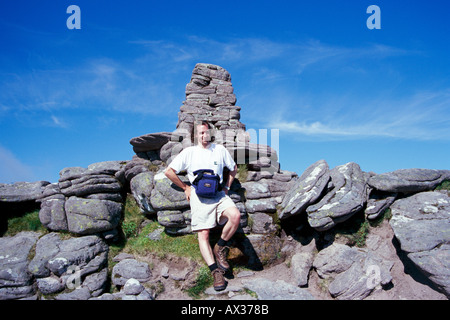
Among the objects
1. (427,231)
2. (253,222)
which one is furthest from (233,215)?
(427,231)

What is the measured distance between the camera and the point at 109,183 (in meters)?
11.8

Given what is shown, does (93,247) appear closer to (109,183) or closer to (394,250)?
(109,183)

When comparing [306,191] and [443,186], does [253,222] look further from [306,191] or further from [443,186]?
[443,186]

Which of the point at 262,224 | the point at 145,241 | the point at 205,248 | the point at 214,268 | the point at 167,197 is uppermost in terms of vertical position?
the point at 167,197

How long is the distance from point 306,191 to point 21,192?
11795 millimetres

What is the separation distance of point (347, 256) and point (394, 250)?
1.67 metres

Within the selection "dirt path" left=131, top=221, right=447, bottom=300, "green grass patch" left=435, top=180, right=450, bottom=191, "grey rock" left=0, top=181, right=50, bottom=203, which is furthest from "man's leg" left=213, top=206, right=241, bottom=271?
"grey rock" left=0, top=181, right=50, bottom=203

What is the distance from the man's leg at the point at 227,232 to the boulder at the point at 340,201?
2744 millimetres

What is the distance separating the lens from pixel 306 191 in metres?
10.4

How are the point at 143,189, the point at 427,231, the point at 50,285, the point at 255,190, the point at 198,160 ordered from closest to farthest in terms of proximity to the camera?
the point at 427,231
the point at 198,160
the point at 50,285
the point at 143,189
the point at 255,190

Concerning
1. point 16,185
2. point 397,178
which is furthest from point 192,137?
point 397,178

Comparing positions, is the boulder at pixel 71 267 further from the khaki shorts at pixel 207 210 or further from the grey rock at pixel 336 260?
the grey rock at pixel 336 260

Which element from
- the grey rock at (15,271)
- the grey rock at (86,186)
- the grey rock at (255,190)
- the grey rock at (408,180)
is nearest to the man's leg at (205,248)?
the grey rock at (255,190)

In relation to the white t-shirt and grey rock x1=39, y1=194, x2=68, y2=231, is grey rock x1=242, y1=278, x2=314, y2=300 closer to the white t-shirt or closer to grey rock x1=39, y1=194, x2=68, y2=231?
the white t-shirt
